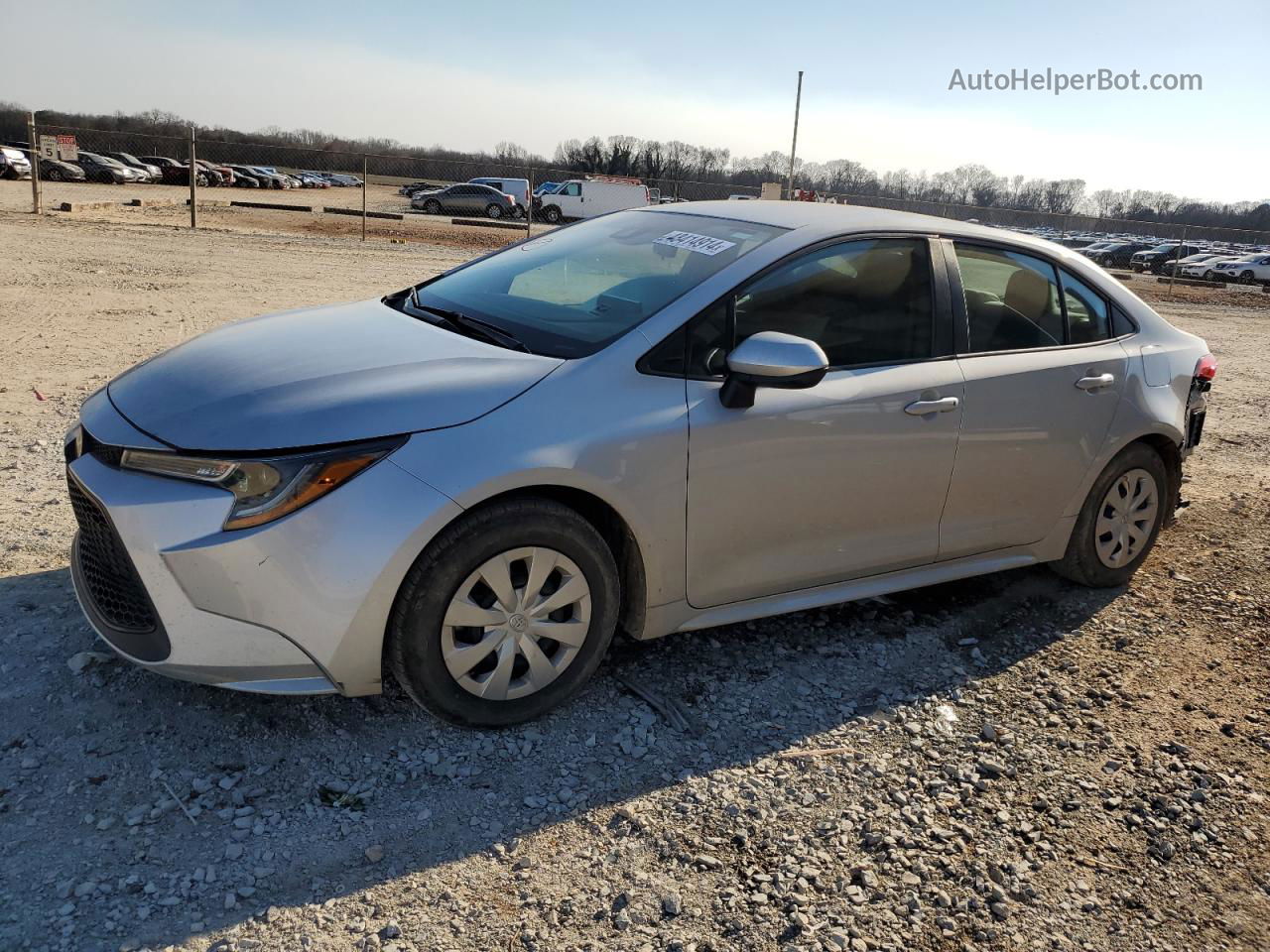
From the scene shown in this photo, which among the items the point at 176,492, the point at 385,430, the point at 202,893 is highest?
the point at 385,430

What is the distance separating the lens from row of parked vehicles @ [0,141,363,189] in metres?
41.9

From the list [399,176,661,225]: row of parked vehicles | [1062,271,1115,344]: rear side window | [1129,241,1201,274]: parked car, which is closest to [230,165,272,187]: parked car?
[399,176,661,225]: row of parked vehicles

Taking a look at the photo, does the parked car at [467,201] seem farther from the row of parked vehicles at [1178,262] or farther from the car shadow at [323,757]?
the car shadow at [323,757]

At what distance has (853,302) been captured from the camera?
390 centimetres

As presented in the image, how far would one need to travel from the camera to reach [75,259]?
13.7 meters

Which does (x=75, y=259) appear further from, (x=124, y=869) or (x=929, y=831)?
(x=929, y=831)

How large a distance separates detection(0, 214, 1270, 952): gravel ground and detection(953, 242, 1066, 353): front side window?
4.15 ft

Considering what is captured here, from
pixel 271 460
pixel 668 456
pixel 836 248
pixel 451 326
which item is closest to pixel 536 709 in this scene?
pixel 668 456

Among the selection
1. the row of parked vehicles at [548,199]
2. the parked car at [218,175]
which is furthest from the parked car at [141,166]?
the row of parked vehicles at [548,199]

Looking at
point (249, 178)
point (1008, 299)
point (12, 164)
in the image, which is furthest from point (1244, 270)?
point (249, 178)

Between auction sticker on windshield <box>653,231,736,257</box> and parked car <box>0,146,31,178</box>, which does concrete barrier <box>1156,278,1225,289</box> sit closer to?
auction sticker on windshield <box>653,231,736,257</box>

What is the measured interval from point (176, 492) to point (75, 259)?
507 inches

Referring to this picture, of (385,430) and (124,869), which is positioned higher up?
(385,430)

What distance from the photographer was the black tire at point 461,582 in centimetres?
301
